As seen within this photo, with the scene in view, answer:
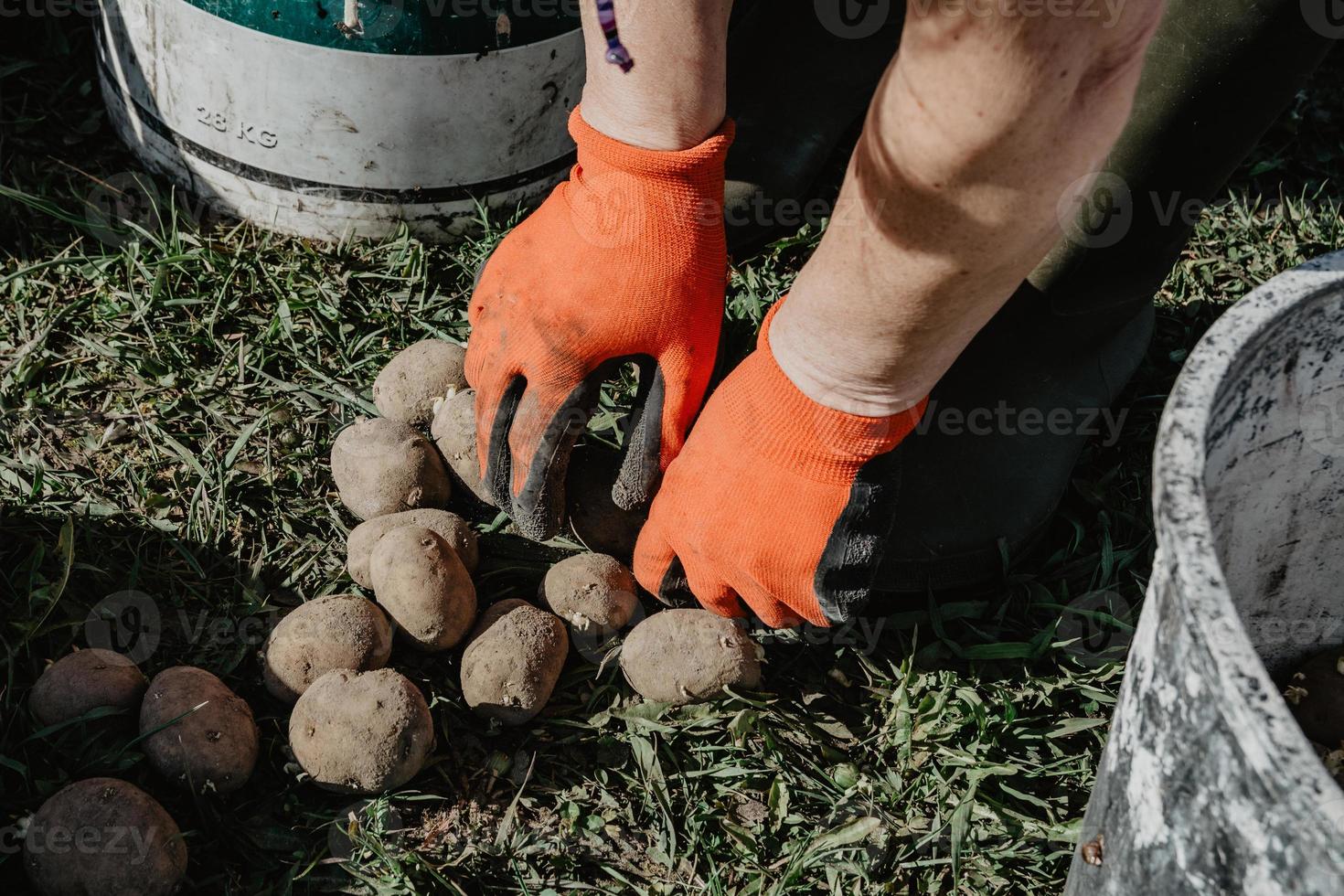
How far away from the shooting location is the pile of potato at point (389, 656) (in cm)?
179

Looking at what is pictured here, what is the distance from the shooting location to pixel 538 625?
6.79ft

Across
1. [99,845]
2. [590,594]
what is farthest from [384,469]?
[99,845]

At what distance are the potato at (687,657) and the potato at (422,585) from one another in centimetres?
A: 33

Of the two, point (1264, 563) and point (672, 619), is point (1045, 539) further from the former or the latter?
point (672, 619)

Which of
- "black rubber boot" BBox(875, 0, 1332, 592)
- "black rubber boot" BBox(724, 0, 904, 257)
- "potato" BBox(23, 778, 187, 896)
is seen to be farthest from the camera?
"black rubber boot" BBox(724, 0, 904, 257)

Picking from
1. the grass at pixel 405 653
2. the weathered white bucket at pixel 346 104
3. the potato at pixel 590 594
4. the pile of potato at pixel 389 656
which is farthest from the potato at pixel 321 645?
the weathered white bucket at pixel 346 104

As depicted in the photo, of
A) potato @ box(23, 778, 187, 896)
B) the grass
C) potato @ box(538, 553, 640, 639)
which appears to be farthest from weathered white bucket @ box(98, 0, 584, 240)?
potato @ box(23, 778, 187, 896)

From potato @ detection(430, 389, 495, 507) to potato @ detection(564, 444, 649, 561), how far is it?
17cm

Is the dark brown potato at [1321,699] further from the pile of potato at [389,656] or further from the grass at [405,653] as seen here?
the pile of potato at [389,656]

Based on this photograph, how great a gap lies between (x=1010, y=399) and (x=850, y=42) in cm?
112

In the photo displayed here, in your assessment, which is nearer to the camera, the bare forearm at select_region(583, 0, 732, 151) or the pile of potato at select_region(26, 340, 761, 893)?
the pile of potato at select_region(26, 340, 761, 893)

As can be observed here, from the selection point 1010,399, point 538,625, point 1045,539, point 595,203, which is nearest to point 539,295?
point 595,203

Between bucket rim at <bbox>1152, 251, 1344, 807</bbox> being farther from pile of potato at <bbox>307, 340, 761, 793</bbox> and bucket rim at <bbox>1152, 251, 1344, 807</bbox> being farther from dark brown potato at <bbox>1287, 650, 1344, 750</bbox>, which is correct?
pile of potato at <bbox>307, 340, 761, 793</bbox>

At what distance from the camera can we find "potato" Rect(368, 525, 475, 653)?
6.61ft
